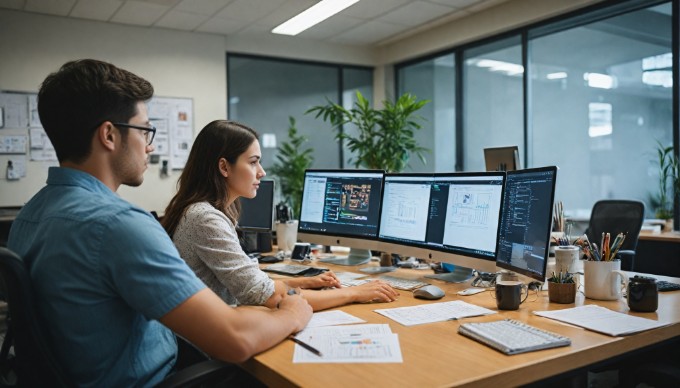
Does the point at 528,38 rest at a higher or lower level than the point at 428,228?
higher

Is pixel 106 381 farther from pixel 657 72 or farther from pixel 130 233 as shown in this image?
pixel 657 72

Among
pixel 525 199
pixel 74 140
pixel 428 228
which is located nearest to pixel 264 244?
pixel 428 228

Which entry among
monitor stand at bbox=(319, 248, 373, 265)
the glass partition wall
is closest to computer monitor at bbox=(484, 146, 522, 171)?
monitor stand at bbox=(319, 248, 373, 265)

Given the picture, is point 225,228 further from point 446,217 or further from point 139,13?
point 139,13

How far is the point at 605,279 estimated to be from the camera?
69.2 inches

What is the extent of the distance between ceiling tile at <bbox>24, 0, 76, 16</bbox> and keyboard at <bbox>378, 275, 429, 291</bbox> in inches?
156

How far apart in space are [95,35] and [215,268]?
4365 mm

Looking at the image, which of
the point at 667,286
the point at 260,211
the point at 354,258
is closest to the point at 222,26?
the point at 260,211

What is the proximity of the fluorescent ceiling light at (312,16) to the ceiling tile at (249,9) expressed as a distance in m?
0.33

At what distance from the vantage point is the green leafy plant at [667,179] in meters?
4.10

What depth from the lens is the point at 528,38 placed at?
17.4 ft

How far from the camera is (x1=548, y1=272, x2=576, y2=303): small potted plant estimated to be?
1737 millimetres

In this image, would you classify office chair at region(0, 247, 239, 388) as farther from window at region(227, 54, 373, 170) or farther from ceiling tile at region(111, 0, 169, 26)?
window at region(227, 54, 373, 170)

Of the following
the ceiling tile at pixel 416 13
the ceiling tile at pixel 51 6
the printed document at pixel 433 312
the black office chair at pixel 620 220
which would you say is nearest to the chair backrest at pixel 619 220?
the black office chair at pixel 620 220
